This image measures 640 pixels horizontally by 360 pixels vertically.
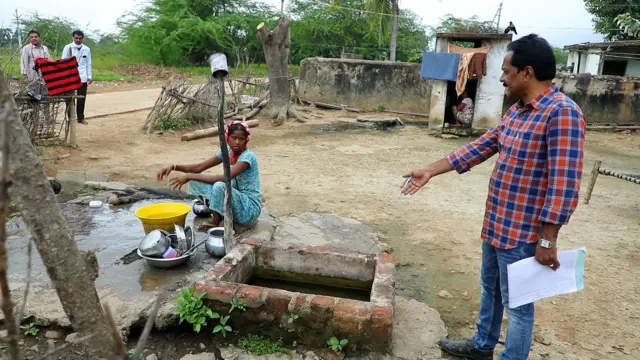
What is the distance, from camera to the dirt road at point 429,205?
327cm

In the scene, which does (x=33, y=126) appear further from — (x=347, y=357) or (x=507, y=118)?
(x=507, y=118)

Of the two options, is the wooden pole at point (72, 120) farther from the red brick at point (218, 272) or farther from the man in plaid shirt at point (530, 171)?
the man in plaid shirt at point (530, 171)

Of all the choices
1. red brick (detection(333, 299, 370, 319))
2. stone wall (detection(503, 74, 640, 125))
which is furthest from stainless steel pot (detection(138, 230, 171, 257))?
Result: stone wall (detection(503, 74, 640, 125))

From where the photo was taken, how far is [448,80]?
1037 centimetres

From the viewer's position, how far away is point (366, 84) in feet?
46.0

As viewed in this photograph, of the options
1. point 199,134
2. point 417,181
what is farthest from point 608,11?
point 417,181

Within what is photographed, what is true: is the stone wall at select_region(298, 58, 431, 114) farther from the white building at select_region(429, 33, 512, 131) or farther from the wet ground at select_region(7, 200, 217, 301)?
the wet ground at select_region(7, 200, 217, 301)

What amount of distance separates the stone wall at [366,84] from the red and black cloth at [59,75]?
334 inches

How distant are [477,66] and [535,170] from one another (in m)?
8.47

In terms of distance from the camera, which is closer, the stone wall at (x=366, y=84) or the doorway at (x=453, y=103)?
the doorway at (x=453, y=103)

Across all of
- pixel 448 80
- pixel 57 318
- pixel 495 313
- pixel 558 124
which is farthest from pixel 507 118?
pixel 448 80

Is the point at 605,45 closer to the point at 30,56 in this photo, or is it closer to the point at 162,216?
the point at 30,56

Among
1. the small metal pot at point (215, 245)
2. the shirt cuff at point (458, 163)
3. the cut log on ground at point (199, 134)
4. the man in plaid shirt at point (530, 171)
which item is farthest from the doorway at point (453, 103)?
the man in plaid shirt at point (530, 171)

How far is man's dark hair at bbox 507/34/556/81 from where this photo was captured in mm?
2092
